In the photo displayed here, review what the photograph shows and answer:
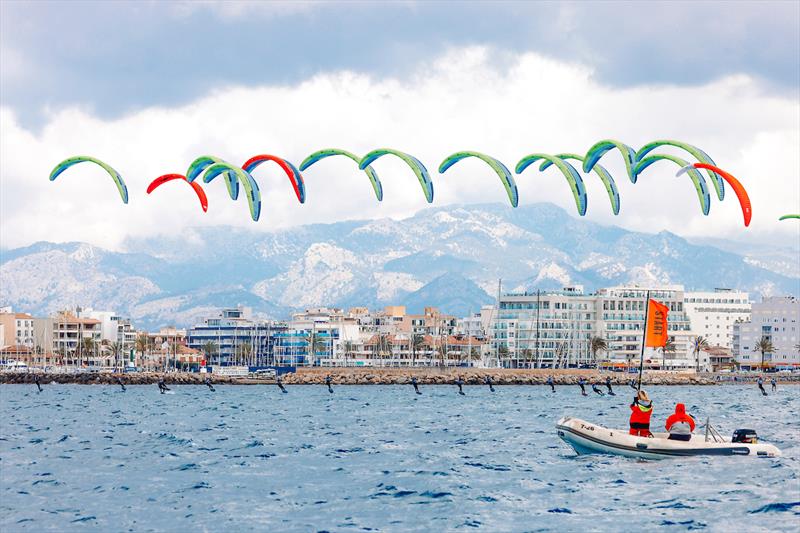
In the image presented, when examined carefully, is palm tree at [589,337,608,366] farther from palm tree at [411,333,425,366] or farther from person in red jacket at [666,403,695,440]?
person in red jacket at [666,403,695,440]

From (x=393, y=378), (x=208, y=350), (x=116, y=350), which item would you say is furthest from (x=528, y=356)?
→ (x=116, y=350)

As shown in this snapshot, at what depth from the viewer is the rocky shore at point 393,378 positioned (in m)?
130

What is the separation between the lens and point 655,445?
33906 mm

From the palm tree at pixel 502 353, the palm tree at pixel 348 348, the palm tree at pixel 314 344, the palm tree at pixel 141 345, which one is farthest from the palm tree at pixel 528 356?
the palm tree at pixel 141 345

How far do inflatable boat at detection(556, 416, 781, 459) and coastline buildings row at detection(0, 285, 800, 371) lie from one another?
11797cm

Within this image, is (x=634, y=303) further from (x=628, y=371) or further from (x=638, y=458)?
(x=638, y=458)

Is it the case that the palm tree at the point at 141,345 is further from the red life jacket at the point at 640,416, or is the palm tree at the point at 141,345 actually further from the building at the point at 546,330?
the red life jacket at the point at 640,416

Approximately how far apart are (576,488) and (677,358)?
460 feet

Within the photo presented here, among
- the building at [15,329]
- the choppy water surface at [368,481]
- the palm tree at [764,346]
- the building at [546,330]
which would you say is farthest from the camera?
the building at [15,329]

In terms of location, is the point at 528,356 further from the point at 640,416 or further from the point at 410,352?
the point at 640,416

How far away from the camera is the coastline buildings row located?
161500mm

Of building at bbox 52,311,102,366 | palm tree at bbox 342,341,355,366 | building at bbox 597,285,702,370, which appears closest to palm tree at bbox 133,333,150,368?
building at bbox 52,311,102,366

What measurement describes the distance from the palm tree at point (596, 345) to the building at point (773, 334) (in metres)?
30.4

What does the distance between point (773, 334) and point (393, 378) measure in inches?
2958
